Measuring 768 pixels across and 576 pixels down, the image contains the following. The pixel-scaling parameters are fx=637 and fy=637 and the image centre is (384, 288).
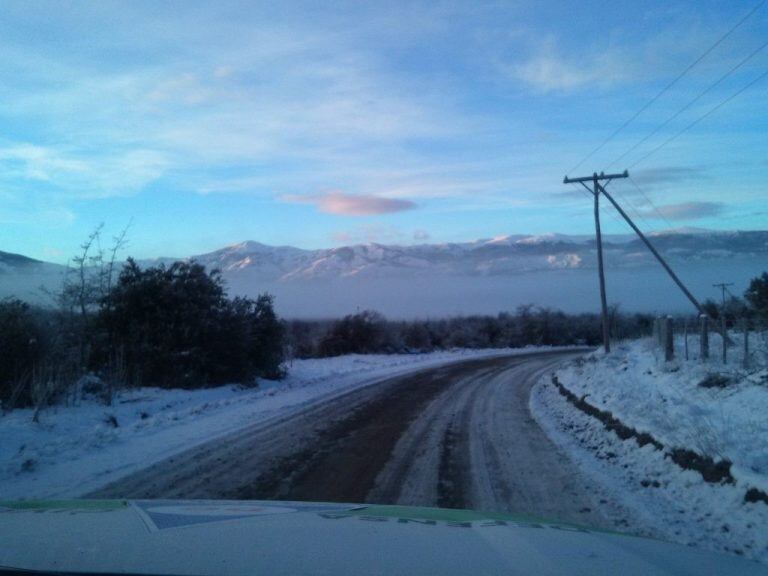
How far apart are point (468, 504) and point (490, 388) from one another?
533 inches

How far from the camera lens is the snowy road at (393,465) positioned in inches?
306

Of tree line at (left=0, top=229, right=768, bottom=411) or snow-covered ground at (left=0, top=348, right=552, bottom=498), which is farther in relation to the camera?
tree line at (left=0, top=229, right=768, bottom=411)

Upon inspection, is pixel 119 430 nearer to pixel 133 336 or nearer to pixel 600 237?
pixel 133 336

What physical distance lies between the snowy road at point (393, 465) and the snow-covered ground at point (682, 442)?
54cm

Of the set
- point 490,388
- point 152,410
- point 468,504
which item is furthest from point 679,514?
point 490,388

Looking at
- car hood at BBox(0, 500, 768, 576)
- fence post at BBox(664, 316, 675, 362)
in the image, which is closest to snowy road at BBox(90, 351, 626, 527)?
car hood at BBox(0, 500, 768, 576)

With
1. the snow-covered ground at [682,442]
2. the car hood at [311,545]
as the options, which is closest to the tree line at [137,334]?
the snow-covered ground at [682,442]

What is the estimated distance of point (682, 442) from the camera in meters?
9.11

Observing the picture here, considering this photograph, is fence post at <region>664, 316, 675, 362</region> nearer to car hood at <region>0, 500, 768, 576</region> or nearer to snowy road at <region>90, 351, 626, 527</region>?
snowy road at <region>90, 351, 626, 527</region>

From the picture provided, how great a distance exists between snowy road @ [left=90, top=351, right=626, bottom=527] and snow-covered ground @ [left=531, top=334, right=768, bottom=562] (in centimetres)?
54

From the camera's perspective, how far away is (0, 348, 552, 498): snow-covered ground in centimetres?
884

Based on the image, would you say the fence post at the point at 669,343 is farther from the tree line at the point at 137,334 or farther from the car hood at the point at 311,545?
the car hood at the point at 311,545

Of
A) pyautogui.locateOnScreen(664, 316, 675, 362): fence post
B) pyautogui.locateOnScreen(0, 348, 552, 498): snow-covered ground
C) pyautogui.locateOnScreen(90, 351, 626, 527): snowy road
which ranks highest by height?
pyautogui.locateOnScreen(664, 316, 675, 362): fence post

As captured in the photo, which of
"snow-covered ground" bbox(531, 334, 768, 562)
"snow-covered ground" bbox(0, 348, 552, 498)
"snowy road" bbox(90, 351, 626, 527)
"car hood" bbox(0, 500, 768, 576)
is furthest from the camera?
"snow-covered ground" bbox(0, 348, 552, 498)
